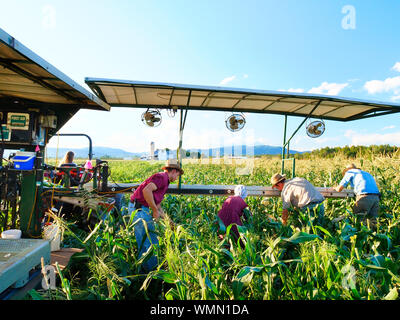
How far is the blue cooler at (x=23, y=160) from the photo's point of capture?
3807mm

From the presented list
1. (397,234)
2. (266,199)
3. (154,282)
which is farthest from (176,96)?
(397,234)

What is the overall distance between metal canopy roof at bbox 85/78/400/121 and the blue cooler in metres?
1.87

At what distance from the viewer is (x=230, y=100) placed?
6379 millimetres

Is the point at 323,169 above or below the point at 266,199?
above

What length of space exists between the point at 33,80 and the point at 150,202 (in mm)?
2315

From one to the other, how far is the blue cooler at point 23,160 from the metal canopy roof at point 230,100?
1870 mm

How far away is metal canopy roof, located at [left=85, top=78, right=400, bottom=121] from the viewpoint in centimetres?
529

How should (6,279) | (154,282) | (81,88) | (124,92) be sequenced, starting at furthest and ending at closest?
(124,92)
(81,88)
(154,282)
(6,279)

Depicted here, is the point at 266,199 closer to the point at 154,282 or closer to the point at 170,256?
the point at 154,282

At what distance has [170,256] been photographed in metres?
2.29

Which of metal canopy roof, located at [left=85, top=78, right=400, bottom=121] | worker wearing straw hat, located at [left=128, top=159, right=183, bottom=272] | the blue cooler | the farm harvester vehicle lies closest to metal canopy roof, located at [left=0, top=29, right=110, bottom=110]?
the farm harvester vehicle

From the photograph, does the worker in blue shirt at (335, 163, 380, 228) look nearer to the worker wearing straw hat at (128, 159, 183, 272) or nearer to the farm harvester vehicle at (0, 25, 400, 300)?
the farm harvester vehicle at (0, 25, 400, 300)

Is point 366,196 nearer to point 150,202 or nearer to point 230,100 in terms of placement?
point 230,100
